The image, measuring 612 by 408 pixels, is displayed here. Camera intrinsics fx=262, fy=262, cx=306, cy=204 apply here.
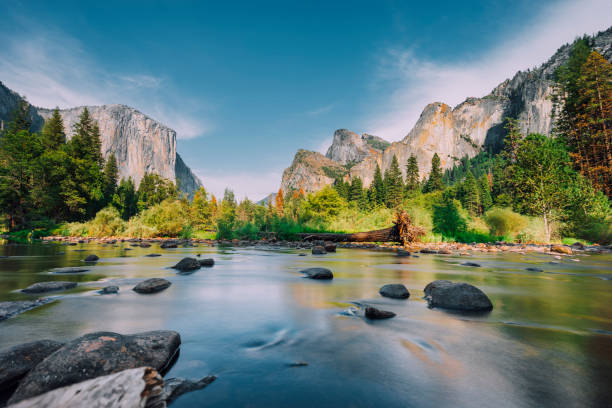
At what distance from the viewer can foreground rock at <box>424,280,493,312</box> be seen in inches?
164

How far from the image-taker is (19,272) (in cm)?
719

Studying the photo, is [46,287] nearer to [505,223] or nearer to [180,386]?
[180,386]

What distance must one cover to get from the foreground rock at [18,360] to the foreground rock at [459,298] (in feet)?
15.8

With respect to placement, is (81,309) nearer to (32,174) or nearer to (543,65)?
(32,174)

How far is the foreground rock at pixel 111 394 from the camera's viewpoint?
1.47 metres

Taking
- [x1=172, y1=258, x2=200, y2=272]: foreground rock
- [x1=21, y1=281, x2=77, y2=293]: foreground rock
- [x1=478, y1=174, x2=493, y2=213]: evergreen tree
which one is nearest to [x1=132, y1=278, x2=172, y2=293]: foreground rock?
[x1=21, y1=281, x2=77, y2=293]: foreground rock

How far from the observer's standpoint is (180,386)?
6.33 ft

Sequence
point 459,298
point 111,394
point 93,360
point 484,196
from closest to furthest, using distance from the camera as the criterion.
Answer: point 111,394 < point 93,360 < point 459,298 < point 484,196

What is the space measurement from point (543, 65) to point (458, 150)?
56.4m

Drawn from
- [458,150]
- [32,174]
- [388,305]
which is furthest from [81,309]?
[458,150]

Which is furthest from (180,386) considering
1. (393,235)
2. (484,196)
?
(484,196)

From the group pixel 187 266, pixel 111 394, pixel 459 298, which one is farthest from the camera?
pixel 187 266

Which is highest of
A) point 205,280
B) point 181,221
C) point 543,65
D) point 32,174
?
point 543,65

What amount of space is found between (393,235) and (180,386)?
63.0ft
